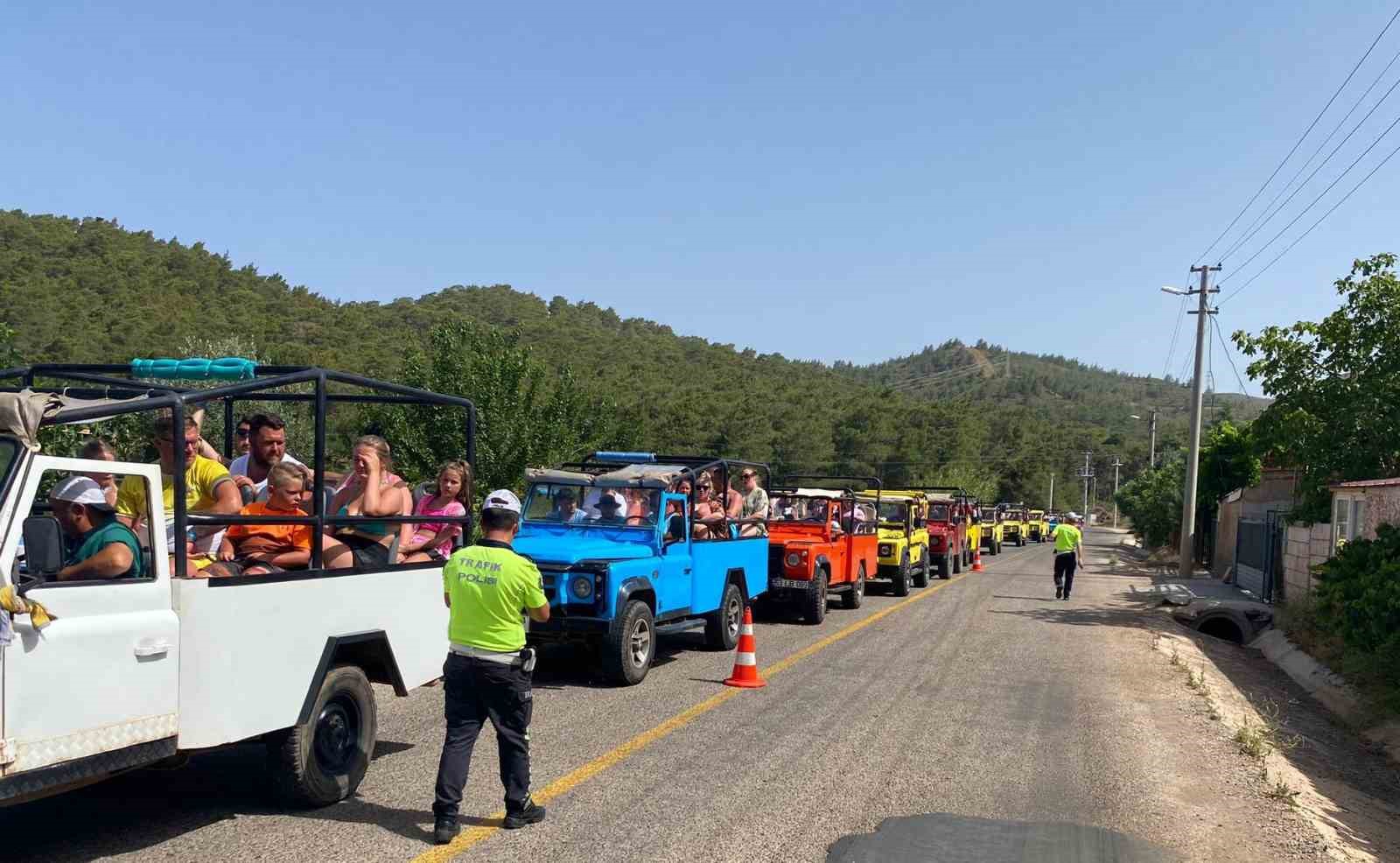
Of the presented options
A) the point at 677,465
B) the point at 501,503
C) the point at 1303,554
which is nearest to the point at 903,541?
the point at 1303,554

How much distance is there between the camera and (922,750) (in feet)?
27.7

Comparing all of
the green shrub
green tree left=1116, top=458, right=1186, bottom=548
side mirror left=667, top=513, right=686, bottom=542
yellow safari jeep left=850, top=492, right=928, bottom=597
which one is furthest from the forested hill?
green tree left=1116, top=458, right=1186, bottom=548

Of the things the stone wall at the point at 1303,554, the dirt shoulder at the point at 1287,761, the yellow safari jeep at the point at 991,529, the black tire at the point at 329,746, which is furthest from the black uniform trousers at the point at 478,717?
the yellow safari jeep at the point at 991,529

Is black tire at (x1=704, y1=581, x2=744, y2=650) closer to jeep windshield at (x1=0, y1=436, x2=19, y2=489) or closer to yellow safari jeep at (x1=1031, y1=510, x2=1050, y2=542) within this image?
jeep windshield at (x1=0, y1=436, x2=19, y2=489)

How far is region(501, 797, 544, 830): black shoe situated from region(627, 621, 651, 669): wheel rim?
15.1 feet

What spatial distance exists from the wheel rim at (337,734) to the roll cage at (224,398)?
0.87 meters

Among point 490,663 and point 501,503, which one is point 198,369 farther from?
point 490,663

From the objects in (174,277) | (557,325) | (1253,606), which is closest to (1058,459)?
(557,325)

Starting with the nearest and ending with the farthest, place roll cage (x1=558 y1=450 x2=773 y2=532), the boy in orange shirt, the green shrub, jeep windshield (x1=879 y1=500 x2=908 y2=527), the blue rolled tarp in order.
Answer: the boy in orange shirt < the blue rolled tarp < the green shrub < roll cage (x1=558 y1=450 x2=773 y2=532) < jeep windshield (x1=879 y1=500 x2=908 y2=527)

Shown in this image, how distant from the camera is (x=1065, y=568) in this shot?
23.0 metres

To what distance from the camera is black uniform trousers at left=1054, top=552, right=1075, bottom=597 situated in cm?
2288

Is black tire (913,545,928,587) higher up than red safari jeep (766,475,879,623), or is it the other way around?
red safari jeep (766,475,879,623)

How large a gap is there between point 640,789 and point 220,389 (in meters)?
3.58

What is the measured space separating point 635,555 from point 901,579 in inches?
489
